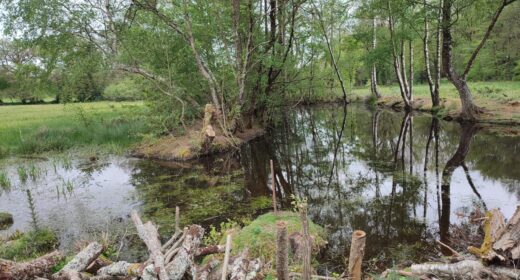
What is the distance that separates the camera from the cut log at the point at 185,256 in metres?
3.87

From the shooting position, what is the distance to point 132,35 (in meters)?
15.9

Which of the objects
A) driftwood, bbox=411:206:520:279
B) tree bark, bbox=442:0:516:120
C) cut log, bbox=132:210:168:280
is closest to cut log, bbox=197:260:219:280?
cut log, bbox=132:210:168:280

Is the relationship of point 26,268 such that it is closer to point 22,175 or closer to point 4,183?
point 4,183

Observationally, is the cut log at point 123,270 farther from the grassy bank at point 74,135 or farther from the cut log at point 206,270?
the grassy bank at point 74,135

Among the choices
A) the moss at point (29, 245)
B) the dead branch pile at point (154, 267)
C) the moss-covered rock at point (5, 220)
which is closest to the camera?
the dead branch pile at point (154, 267)

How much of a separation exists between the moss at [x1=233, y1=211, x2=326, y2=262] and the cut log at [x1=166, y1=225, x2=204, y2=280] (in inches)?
44.6

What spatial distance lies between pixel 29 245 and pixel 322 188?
23.2 feet

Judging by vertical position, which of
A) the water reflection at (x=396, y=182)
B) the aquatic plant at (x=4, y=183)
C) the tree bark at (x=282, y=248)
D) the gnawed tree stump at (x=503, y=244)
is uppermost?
the tree bark at (x=282, y=248)

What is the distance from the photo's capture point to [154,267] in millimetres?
3889

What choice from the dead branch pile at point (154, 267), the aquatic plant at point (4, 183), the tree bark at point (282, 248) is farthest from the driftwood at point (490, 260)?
the aquatic plant at point (4, 183)

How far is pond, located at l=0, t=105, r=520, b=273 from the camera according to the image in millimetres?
7016

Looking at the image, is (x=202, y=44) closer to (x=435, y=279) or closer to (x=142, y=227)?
(x=142, y=227)

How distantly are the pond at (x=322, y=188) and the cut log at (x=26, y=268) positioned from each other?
208 cm

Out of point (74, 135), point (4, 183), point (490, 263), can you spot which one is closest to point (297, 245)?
point (490, 263)
